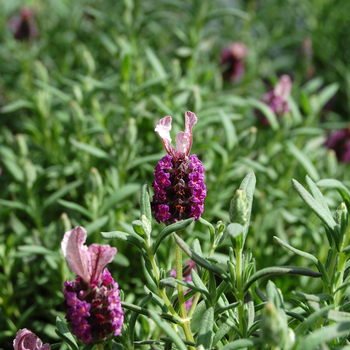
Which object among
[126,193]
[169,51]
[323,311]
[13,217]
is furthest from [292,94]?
[323,311]

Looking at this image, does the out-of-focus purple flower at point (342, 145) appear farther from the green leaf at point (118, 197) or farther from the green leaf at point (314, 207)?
the green leaf at point (314, 207)

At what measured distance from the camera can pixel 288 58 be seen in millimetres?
3561

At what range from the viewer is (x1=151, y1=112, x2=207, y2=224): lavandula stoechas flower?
38.5 inches

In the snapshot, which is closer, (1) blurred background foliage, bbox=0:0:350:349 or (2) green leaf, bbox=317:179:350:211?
(2) green leaf, bbox=317:179:350:211

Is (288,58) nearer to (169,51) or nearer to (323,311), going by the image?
(169,51)

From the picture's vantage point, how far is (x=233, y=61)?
2.90m

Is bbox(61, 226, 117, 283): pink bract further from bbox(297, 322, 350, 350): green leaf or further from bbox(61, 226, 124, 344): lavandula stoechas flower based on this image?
bbox(297, 322, 350, 350): green leaf

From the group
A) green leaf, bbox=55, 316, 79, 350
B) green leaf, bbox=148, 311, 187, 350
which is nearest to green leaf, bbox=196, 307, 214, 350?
green leaf, bbox=148, 311, 187, 350

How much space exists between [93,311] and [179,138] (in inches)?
16.9

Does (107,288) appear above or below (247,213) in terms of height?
below

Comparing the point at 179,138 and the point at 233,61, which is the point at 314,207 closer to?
the point at 179,138

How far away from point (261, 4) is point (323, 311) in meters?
3.59

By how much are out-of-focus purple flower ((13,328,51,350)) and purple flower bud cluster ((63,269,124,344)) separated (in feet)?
0.63

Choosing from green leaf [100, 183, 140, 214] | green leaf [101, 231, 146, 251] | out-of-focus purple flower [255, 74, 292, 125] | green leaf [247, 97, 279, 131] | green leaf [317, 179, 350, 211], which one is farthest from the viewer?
out-of-focus purple flower [255, 74, 292, 125]
